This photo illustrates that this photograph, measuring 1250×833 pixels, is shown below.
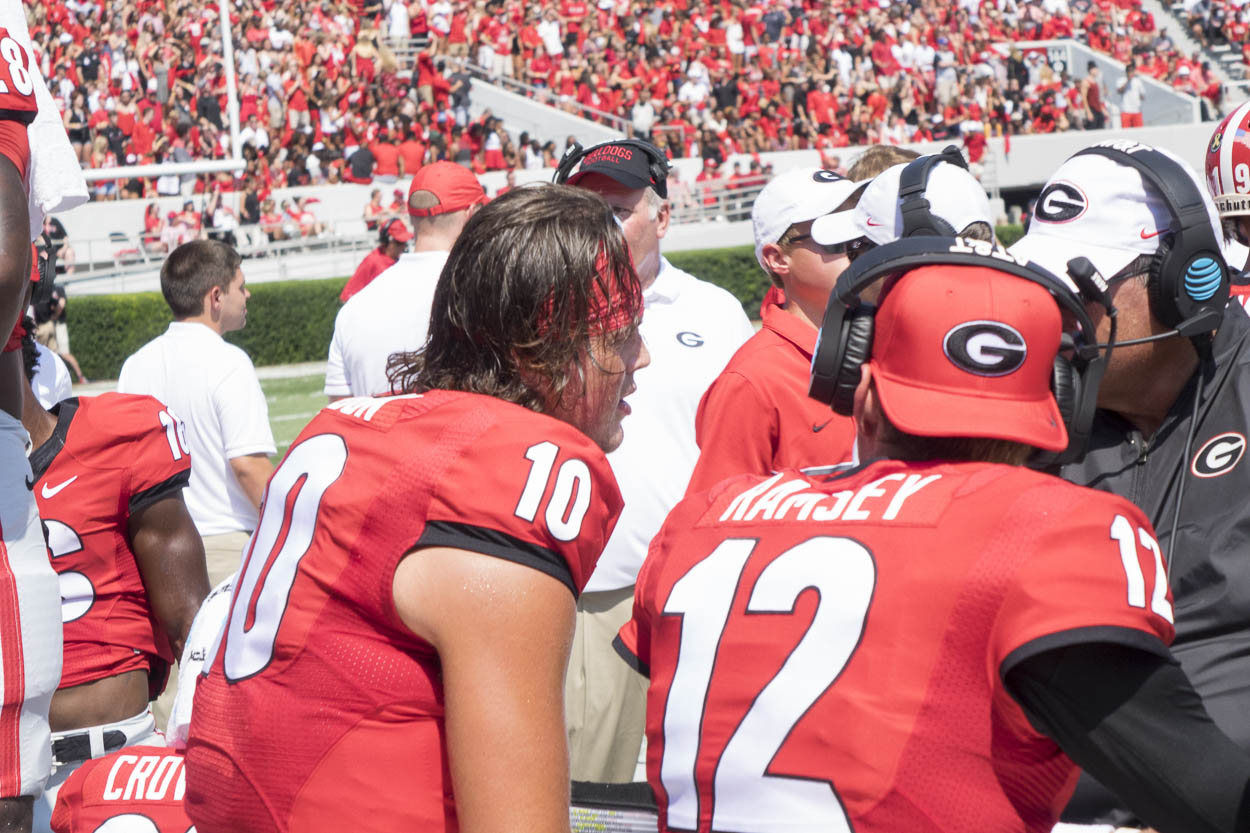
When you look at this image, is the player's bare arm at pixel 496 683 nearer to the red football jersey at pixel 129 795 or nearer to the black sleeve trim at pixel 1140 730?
the black sleeve trim at pixel 1140 730

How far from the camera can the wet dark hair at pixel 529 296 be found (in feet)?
6.40

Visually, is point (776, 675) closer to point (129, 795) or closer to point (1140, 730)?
point (1140, 730)

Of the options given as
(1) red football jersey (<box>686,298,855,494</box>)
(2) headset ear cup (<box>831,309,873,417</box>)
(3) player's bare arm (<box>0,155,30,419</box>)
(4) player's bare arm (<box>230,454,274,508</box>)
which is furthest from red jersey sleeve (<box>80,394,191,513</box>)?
(2) headset ear cup (<box>831,309,873,417</box>)

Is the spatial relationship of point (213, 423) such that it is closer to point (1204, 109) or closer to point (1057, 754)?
point (1057, 754)

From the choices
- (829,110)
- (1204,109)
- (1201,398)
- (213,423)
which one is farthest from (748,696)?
(1204,109)

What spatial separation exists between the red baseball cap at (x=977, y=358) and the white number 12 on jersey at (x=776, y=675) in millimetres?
194

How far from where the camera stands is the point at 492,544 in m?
1.74

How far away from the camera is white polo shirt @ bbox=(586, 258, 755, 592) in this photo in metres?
3.90

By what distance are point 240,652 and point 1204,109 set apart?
32320 millimetres

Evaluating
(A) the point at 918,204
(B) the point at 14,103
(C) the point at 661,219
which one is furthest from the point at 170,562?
(A) the point at 918,204

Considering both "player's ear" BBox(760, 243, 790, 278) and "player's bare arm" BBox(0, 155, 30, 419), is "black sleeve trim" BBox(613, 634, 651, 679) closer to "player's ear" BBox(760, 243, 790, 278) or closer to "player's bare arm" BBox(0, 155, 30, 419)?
"player's bare arm" BBox(0, 155, 30, 419)

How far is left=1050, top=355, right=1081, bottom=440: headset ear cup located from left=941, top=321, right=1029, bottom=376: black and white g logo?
12 centimetres

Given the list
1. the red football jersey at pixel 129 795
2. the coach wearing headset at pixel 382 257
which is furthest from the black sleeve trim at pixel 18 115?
the coach wearing headset at pixel 382 257

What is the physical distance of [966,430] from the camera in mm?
1645
